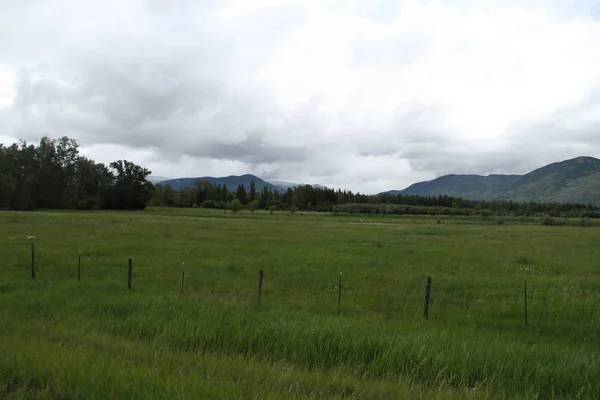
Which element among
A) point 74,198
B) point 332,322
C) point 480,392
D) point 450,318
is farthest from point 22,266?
point 74,198

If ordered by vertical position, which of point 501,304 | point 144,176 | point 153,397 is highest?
point 144,176

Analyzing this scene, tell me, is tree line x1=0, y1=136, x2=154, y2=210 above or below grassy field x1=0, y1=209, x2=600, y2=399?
above

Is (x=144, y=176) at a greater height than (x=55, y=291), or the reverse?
(x=144, y=176)

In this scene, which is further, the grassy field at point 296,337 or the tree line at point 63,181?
the tree line at point 63,181

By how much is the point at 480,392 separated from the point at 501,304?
30.1 feet

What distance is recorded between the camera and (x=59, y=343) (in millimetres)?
8000

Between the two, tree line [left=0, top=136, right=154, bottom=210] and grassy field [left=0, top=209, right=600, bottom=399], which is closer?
grassy field [left=0, top=209, right=600, bottom=399]

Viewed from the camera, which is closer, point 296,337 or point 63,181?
point 296,337

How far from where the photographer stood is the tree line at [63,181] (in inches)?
4515

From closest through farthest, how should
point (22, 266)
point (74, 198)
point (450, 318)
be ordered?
point (450, 318)
point (22, 266)
point (74, 198)

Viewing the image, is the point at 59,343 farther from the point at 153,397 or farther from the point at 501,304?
the point at 501,304

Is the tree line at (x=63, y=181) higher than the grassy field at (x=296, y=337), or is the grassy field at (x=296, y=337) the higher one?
the tree line at (x=63, y=181)

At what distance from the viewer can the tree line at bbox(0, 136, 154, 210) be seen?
376ft

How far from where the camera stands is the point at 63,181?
432 feet
